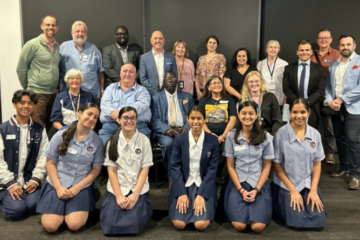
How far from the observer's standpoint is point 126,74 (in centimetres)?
355

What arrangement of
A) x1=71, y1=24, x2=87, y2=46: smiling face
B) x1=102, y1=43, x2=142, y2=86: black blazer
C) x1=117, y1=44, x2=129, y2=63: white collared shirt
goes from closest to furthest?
x1=71, y1=24, x2=87, y2=46: smiling face < x1=102, y1=43, x2=142, y2=86: black blazer < x1=117, y1=44, x2=129, y2=63: white collared shirt

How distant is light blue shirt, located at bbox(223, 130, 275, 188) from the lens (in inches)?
110

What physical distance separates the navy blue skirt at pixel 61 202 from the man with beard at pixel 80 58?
1574 mm

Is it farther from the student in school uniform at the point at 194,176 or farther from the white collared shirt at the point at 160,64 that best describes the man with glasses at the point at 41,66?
the student in school uniform at the point at 194,176

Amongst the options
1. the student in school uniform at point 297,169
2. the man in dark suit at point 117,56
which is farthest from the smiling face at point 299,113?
the man in dark suit at point 117,56

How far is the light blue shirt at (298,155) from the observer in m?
2.82

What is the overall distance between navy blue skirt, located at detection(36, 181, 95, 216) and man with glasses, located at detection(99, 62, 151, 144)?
2.85ft

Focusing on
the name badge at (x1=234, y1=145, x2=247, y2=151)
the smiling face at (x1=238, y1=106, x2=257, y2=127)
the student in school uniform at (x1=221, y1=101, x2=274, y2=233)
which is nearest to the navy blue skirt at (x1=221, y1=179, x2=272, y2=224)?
the student in school uniform at (x1=221, y1=101, x2=274, y2=233)

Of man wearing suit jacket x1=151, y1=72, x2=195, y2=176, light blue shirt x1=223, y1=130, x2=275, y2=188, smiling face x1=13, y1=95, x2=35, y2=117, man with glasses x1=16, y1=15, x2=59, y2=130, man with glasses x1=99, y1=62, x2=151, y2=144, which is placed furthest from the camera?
man with glasses x1=16, y1=15, x2=59, y2=130

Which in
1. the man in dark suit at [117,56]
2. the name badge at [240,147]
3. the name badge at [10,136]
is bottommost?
the name badge at [240,147]

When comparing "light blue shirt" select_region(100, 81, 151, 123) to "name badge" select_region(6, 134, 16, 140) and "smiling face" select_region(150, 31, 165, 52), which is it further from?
"name badge" select_region(6, 134, 16, 140)

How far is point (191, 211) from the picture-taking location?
2.72 m

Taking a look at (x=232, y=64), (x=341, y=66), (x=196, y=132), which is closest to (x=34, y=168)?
(x=196, y=132)

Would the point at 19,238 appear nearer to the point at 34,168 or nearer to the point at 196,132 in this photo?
the point at 34,168
